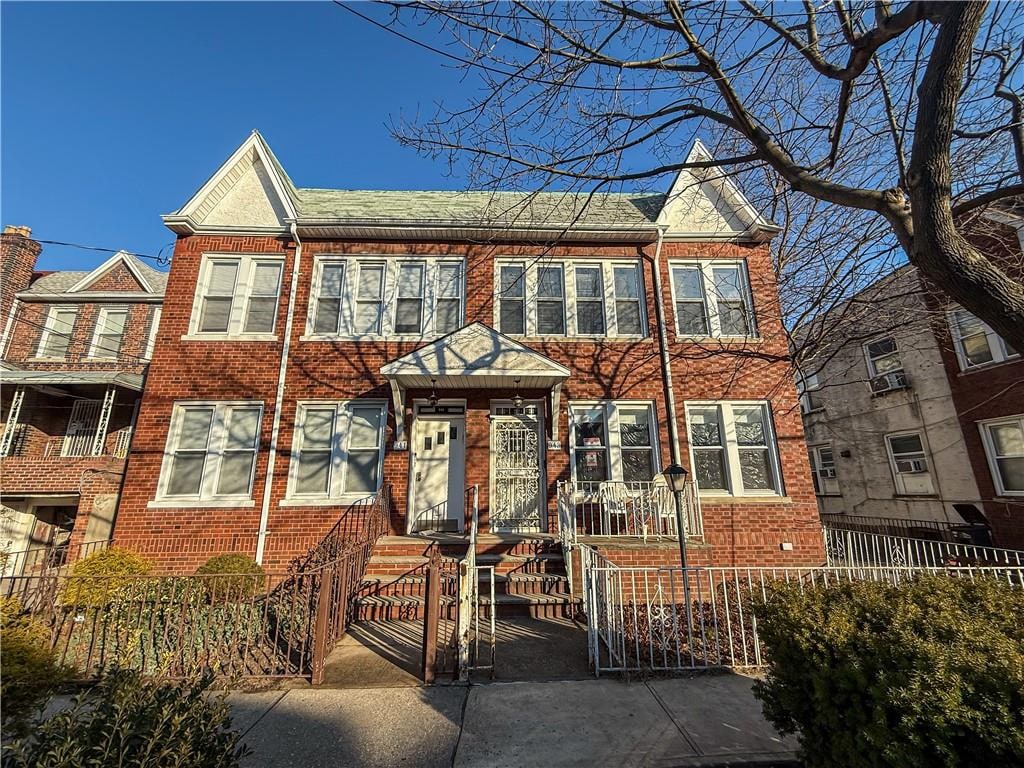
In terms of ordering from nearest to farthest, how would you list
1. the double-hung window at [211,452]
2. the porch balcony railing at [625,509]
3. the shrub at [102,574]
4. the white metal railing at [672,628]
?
the white metal railing at [672,628]
the shrub at [102,574]
the porch balcony railing at [625,509]
the double-hung window at [211,452]

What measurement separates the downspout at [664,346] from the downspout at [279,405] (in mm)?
8333

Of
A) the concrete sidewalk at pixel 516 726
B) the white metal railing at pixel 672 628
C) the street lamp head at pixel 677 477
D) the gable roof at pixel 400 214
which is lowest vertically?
the concrete sidewalk at pixel 516 726

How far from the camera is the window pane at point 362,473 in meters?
9.04

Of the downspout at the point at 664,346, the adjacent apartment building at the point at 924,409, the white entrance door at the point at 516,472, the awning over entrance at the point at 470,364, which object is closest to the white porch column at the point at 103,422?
the awning over entrance at the point at 470,364

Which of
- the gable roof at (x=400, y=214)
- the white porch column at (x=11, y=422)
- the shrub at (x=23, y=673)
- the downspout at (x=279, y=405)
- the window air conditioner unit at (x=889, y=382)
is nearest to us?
the shrub at (x=23, y=673)

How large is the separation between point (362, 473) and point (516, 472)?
10.7ft

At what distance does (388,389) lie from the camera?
934cm

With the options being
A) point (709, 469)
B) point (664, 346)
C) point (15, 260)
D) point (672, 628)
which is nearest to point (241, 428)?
point (672, 628)

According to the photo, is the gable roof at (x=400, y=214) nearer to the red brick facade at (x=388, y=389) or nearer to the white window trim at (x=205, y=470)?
the red brick facade at (x=388, y=389)

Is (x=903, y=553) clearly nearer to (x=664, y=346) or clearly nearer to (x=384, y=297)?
(x=664, y=346)

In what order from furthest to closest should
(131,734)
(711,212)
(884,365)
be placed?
1. (884,365)
2. (711,212)
3. (131,734)

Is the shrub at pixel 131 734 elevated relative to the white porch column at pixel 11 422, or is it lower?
lower

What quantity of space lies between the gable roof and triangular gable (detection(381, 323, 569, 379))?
287 cm

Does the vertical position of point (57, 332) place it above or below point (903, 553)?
above
